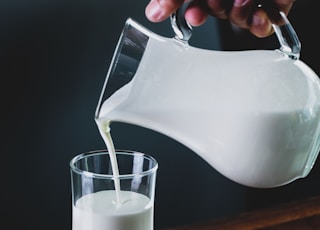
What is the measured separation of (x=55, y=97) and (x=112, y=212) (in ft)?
1.62

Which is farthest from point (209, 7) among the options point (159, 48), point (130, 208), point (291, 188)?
point (291, 188)

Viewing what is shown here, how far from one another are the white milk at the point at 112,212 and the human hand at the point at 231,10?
19 centimetres

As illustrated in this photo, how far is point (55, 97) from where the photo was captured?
3.74 feet

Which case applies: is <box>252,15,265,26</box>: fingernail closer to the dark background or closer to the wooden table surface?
the wooden table surface

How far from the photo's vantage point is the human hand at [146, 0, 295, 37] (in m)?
0.68

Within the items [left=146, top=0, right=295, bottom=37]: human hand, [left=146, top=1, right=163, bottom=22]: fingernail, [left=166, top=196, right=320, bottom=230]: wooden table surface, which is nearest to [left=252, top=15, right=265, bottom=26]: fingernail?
[left=146, top=0, right=295, bottom=37]: human hand

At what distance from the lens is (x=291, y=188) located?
1.49m

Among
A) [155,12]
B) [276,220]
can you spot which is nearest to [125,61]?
[155,12]

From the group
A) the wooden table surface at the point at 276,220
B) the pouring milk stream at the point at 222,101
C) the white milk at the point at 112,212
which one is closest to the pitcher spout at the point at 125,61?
the pouring milk stream at the point at 222,101

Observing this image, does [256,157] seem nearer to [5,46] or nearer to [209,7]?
[209,7]

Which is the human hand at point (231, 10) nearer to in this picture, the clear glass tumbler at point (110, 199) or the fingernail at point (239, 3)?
the fingernail at point (239, 3)

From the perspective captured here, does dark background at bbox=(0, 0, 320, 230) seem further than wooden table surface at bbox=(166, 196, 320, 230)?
Yes

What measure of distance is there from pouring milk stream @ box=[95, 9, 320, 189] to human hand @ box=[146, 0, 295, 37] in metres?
0.04

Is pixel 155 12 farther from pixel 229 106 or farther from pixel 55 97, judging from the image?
pixel 55 97
